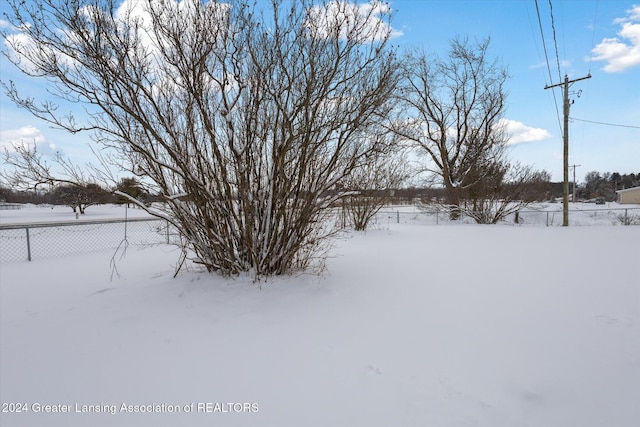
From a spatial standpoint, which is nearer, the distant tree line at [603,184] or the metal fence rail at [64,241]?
the metal fence rail at [64,241]

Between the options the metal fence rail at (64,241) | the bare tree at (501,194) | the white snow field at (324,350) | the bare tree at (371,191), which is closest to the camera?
the white snow field at (324,350)

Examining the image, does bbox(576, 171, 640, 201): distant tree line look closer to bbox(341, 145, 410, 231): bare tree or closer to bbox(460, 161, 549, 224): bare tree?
bbox(460, 161, 549, 224): bare tree

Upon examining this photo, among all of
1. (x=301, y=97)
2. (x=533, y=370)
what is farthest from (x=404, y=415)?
(x=301, y=97)

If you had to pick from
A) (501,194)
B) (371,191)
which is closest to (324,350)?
(371,191)

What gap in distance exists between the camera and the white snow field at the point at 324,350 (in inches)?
72.0

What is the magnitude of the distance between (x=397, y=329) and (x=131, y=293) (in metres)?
3.17

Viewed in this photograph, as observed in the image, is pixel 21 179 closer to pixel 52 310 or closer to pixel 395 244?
pixel 52 310

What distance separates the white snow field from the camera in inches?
72.0

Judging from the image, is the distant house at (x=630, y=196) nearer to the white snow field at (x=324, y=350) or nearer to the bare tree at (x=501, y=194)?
the bare tree at (x=501, y=194)

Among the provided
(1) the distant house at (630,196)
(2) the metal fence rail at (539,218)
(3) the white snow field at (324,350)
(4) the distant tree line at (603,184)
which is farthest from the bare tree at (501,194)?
Result: (4) the distant tree line at (603,184)

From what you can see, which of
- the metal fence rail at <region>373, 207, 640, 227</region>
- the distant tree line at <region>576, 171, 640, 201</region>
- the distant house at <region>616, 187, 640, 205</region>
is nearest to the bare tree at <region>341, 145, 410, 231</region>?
the metal fence rail at <region>373, 207, 640, 227</region>

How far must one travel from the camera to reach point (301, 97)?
392cm

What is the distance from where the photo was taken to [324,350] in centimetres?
249

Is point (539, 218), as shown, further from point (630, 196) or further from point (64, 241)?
point (630, 196)
